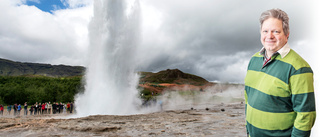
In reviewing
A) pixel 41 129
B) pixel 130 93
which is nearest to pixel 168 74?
pixel 130 93

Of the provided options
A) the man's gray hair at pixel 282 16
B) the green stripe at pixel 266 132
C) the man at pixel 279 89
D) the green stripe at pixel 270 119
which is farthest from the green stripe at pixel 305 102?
the man's gray hair at pixel 282 16

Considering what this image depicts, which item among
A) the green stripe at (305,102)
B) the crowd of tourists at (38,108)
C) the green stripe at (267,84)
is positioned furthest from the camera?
the crowd of tourists at (38,108)

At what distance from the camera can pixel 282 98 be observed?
1.35m

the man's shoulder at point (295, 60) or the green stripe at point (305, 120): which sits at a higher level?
the man's shoulder at point (295, 60)

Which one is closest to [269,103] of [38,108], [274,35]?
[274,35]

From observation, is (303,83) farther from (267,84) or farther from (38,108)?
(38,108)

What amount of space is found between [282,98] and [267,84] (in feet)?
0.47

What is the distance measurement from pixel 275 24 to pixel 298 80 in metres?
0.48

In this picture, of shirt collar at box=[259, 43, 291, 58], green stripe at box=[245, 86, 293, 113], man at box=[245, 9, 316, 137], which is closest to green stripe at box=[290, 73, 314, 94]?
man at box=[245, 9, 316, 137]

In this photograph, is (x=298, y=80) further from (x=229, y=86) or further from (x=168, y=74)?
(x=168, y=74)

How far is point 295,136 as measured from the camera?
4.33 feet

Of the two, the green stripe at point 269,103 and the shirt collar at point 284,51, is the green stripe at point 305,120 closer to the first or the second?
the green stripe at point 269,103

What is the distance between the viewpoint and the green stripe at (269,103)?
136 centimetres

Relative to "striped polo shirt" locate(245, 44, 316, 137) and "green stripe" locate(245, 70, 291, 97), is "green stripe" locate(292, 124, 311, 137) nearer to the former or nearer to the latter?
"striped polo shirt" locate(245, 44, 316, 137)
